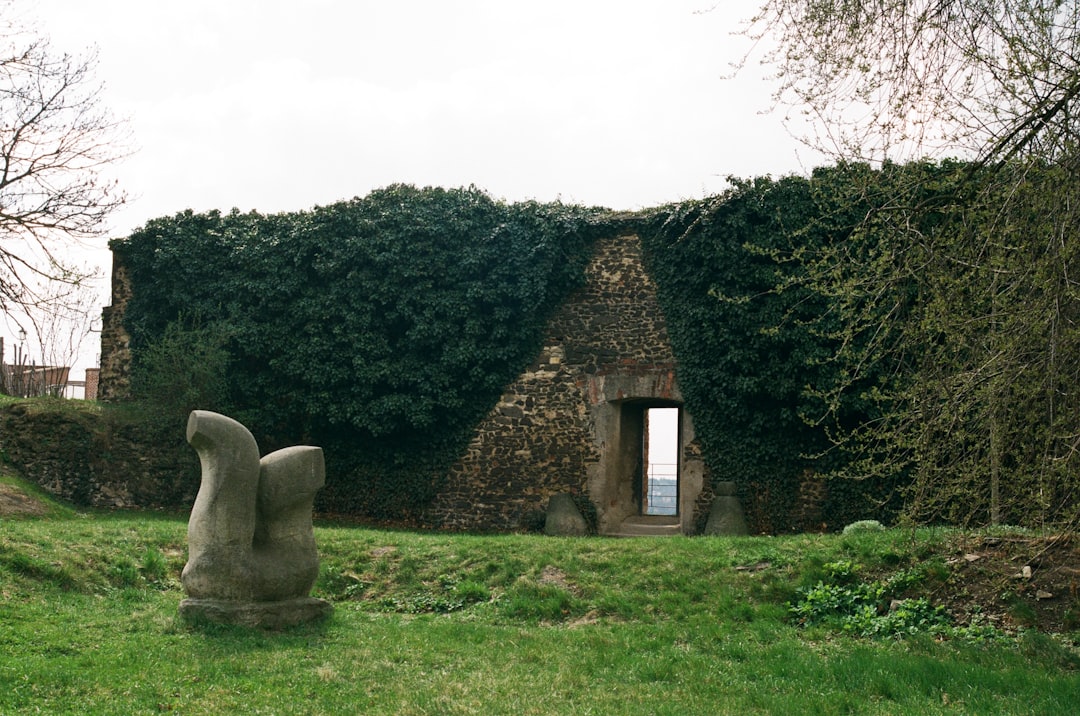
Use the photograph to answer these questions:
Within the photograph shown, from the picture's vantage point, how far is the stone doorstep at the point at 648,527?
16.4m

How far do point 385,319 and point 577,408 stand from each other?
12.3 feet

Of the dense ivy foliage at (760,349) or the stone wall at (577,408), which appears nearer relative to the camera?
the dense ivy foliage at (760,349)

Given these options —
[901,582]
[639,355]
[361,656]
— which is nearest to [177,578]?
[361,656]

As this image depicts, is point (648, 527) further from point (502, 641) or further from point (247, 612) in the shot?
point (247, 612)

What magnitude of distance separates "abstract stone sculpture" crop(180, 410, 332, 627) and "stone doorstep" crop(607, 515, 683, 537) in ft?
25.1

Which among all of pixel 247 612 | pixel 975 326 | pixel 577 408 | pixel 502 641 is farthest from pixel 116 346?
pixel 975 326

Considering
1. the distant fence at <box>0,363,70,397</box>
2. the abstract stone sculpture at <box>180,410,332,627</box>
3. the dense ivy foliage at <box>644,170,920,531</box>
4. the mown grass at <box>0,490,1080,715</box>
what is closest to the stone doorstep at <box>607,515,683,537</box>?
the dense ivy foliage at <box>644,170,920,531</box>

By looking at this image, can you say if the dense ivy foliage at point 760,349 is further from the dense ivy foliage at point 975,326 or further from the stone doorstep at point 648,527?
the dense ivy foliage at point 975,326

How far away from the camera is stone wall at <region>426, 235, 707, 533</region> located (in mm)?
16750

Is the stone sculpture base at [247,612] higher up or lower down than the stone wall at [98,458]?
lower down

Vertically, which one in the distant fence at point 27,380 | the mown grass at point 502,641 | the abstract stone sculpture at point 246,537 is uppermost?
the distant fence at point 27,380

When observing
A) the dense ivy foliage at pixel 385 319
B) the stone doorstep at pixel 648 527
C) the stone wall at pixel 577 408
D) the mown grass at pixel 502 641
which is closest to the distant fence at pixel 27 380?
the dense ivy foliage at pixel 385 319

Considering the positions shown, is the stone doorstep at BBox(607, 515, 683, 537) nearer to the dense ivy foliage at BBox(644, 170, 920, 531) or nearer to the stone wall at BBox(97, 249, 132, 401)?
the dense ivy foliage at BBox(644, 170, 920, 531)

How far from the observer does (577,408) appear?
17.0 m
